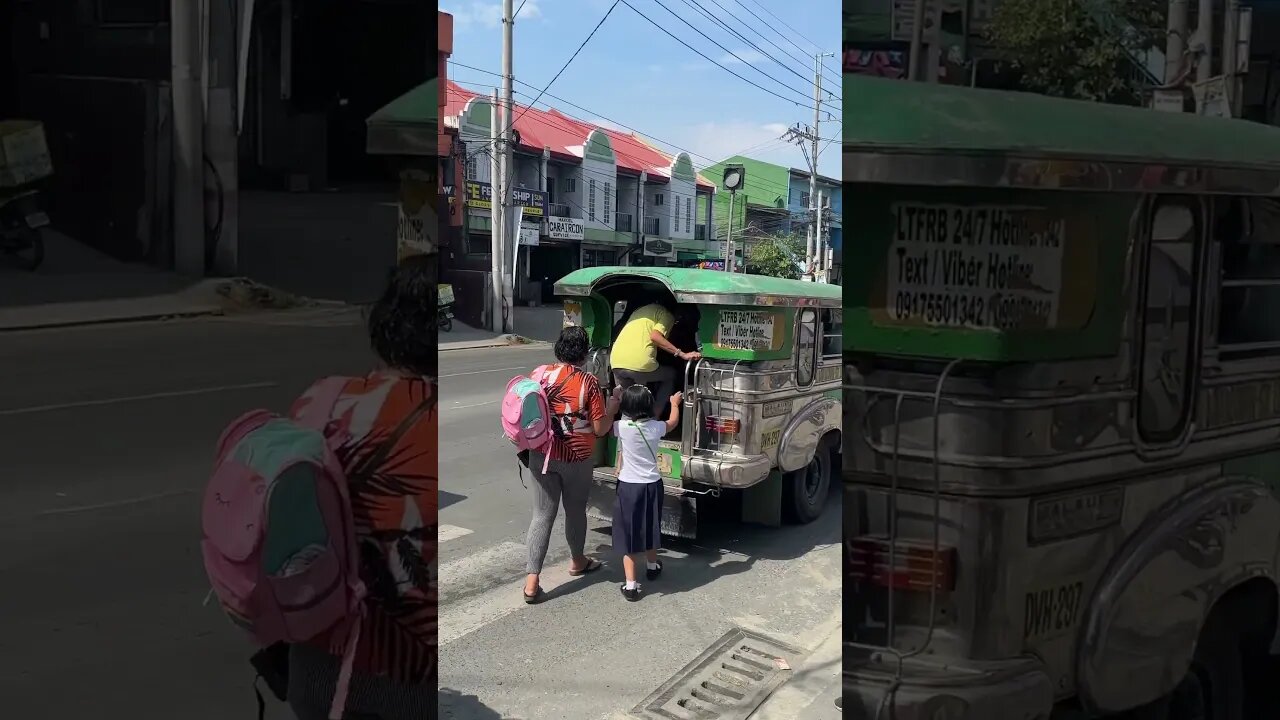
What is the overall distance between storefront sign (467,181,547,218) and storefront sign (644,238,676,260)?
23 cm

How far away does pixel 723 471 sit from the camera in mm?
2467

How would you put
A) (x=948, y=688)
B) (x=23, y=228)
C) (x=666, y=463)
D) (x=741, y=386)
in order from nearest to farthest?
(x=23, y=228) < (x=948, y=688) < (x=666, y=463) < (x=741, y=386)

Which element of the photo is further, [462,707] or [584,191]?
[584,191]

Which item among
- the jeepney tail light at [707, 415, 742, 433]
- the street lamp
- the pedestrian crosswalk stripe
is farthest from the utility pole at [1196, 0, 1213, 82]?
the jeepney tail light at [707, 415, 742, 433]

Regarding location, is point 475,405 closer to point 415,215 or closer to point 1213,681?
point 415,215

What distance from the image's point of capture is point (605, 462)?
180 cm

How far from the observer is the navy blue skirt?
158 cm

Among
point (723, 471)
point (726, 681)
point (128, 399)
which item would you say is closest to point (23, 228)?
point (128, 399)

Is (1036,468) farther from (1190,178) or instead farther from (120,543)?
(120,543)

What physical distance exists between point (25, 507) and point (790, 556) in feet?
4.02

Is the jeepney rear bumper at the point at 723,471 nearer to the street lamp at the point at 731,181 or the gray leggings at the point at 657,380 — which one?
the gray leggings at the point at 657,380

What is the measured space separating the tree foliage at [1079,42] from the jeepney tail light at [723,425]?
187 centimetres

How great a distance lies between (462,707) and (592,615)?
0.27 m

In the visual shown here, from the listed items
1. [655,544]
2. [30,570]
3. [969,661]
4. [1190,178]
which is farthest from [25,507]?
[1190,178]
